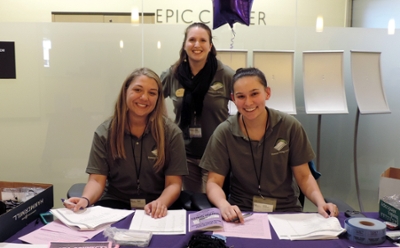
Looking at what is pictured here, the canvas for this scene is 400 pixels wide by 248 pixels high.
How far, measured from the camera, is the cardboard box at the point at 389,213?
126 centimetres

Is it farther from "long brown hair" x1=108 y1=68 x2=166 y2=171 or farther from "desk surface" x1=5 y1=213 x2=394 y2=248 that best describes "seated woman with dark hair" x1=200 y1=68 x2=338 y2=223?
"desk surface" x1=5 y1=213 x2=394 y2=248

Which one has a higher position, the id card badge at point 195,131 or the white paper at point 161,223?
the id card badge at point 195,131

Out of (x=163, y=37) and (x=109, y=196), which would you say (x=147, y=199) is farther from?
(x=163, y=37)

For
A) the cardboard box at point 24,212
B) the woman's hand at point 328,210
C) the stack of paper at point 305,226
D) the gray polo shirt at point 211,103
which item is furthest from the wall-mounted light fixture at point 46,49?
the woman's hand at point 328,210

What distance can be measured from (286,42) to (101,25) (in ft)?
5.72

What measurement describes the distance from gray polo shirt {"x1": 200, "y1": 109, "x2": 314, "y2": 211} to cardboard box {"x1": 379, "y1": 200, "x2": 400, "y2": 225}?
39cm

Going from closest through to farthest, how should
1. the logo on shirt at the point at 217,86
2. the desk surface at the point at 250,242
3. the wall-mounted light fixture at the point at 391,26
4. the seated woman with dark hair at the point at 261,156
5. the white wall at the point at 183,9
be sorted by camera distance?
the desk surface at the point at 250,242 < the seated woman with dark hair at the point at 261,156 < the logo on shirt at the point at 217,86 < the wall-mounted light fixture at the point at 391,26 < the white wall at the point at 183,9

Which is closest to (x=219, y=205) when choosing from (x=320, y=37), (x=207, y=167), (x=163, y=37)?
(x=207, y=167)

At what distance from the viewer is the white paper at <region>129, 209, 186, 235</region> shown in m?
1.23

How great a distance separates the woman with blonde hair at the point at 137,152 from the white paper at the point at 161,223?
10.5 inches

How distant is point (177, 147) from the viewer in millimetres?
1732

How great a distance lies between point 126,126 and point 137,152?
0.14m

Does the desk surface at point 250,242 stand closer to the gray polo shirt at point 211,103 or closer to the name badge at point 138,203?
the name badge at point 138,203

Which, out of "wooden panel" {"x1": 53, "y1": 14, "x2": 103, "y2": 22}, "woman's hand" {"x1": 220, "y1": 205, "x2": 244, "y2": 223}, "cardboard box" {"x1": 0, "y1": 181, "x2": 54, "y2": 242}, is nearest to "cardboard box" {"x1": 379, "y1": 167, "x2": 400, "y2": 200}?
"woman's hand" {"x1": 220, "y1": 205, "x2": 244, "y2": 223}
